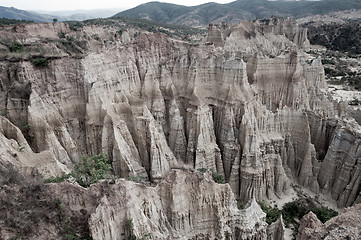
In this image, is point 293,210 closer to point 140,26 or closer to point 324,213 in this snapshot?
point 324,213

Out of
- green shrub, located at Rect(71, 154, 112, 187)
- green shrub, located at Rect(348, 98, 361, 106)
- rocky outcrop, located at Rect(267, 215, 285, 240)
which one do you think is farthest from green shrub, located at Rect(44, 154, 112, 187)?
green shrub, located at Rect(348, 98, 361, 106)

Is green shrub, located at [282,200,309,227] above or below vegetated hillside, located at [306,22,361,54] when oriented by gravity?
below

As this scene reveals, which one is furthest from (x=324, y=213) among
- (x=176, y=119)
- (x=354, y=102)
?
(x=354, y=102)

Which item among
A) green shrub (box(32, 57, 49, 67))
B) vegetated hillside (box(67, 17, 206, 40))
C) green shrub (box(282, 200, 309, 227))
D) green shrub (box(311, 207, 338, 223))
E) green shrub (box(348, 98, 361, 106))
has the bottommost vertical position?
green shrub (box(282, 200, 309, 227))

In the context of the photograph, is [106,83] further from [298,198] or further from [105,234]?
[298,198]

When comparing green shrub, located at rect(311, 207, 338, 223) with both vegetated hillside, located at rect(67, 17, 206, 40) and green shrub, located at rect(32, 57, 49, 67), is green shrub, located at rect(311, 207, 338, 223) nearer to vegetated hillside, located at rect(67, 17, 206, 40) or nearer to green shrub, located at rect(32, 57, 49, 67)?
green shrub, located at rect(32, 57, 49, 67)

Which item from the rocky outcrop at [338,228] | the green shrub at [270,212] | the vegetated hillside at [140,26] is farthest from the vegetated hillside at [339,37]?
the rocky outcrop at [338,228]
